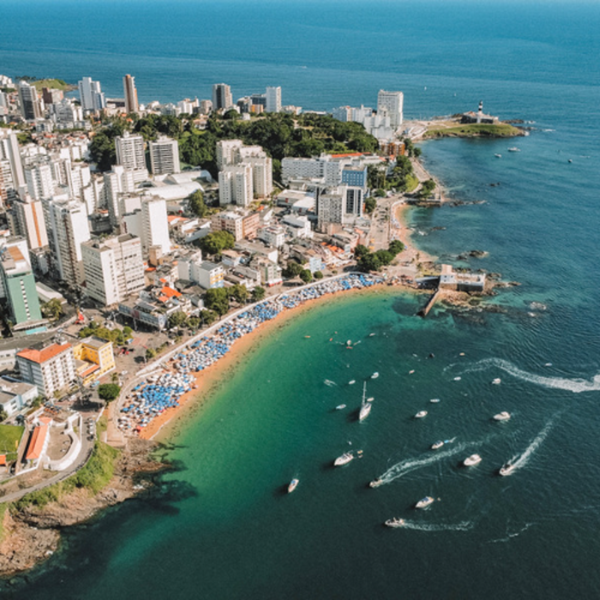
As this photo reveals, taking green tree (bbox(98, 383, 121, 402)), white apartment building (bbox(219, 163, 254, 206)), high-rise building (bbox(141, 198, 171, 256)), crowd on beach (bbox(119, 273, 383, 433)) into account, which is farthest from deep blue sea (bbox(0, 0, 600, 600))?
white apartment building (bbox(219, 163, 254, 206))

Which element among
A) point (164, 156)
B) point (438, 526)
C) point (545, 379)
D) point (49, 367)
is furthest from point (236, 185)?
point (438, 526)

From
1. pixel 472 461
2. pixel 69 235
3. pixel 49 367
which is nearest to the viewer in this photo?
pixel 472 461

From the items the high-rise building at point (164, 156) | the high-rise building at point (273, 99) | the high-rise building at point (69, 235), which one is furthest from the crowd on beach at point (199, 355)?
the high-rise building at point (273, 99)

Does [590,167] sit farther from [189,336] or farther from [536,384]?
[189,336]

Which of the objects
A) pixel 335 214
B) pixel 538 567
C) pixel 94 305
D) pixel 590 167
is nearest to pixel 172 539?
pixel 538 567

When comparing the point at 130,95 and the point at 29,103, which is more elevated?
the point at 130,95

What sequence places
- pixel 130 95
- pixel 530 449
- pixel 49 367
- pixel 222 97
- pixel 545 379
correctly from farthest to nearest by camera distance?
pixel 130 95 < pixel 222 97 < pixel 545 379 < pixel 49 367 < pixel 530 449

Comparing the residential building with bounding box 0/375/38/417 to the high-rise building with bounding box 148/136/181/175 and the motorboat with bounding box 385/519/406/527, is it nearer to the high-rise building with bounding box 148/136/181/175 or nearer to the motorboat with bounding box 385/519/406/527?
the motorboat with bounding box 385/519/406/527

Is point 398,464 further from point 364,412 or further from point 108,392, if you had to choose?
point 108,392
